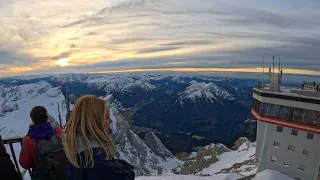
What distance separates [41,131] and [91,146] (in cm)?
250

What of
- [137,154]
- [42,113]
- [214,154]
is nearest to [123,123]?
[137,154]

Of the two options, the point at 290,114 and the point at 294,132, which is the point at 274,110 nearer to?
the point at 290,114

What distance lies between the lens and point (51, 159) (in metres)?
6.03

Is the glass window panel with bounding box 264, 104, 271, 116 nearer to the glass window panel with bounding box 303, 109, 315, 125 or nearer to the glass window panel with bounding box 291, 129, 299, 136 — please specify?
the glass window panel with bounding box 291, 129, 299, 136

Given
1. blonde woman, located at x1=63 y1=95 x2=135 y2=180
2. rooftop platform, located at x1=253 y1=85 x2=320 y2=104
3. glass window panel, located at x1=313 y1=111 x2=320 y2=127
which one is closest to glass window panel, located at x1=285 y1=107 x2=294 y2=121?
rooftop platform, located at x1=253 y1=85 x2=320 y2=104

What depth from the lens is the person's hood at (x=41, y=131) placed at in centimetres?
623

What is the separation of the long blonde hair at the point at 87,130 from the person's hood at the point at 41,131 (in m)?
2.09

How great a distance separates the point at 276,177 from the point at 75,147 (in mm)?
26766

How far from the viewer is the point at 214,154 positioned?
68.5 metres

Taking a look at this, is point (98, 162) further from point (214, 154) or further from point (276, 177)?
point (214, 154)

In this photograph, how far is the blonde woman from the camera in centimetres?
419

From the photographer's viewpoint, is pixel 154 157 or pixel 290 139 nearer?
pixel 290 139

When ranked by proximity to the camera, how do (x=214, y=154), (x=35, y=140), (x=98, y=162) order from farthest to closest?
(x=214, y=154), (x=35, y=140), (x=98, y=162)

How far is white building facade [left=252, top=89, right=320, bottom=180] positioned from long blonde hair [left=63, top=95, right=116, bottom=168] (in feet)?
82.6
